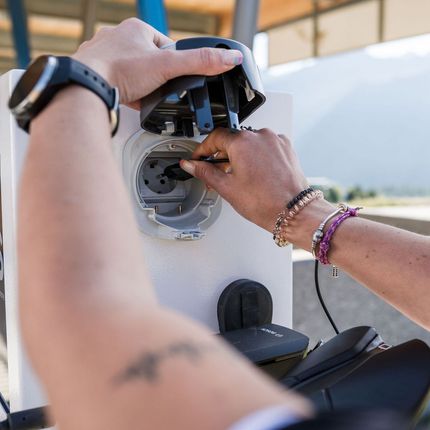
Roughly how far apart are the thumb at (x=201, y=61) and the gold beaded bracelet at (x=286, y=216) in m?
0.22

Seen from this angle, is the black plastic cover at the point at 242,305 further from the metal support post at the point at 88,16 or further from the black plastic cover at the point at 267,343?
the metal support post at the point at 88,16

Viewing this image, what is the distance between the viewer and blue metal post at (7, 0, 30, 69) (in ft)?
17.5

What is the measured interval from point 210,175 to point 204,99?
13cm

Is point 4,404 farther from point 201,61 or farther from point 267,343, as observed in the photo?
point 201,61

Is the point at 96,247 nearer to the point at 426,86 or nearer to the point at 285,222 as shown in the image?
the point at 285,222

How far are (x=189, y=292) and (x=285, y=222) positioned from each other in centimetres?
19

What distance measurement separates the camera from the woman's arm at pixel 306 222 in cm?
73

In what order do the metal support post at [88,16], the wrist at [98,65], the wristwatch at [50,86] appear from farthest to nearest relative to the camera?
the metal support post at [88,16]
the wrist at [98,65]
the wristwatch at [50,86]

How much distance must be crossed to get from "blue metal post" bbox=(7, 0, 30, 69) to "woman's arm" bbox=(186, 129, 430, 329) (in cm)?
507

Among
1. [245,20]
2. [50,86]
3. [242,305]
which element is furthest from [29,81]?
[245,20]

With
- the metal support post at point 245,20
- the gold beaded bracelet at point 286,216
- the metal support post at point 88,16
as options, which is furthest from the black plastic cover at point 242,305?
the metal support post at point 88,16

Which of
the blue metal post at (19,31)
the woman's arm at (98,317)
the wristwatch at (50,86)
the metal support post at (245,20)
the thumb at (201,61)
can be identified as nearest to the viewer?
the woman's arm at (98,317)

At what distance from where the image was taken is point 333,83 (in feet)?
30.7

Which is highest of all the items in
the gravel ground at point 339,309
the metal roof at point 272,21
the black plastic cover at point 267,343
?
the metal roof at point 272,21
